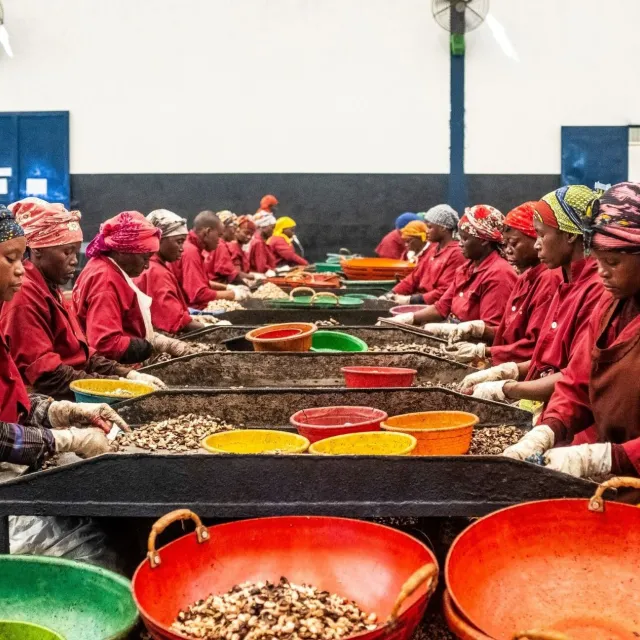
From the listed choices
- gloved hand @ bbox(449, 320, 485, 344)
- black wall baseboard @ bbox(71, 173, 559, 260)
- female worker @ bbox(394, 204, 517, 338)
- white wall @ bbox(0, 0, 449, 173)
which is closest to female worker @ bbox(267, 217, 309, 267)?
black wall baseboard @ bbox(71, 173, 559, 260)

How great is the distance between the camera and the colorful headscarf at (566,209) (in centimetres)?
326

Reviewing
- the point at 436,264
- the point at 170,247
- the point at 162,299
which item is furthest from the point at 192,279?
the point at 436,264

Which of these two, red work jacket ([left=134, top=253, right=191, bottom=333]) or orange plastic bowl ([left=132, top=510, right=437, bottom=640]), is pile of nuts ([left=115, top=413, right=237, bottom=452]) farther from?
red work jacket ([left=134, top=253, right=191, bottom=333])

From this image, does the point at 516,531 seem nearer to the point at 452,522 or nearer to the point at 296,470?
the point at 452,522

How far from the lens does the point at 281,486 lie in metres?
2.13

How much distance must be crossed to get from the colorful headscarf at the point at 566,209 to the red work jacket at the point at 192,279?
442cm

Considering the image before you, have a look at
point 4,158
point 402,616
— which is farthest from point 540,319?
point 4,158

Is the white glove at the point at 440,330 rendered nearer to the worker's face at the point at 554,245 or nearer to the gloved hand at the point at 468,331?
the gloved hand at the point at 468,331

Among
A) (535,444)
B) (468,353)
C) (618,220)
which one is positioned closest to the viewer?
(618,220)

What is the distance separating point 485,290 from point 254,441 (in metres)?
3.04

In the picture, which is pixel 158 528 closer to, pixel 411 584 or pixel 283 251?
pixel 411 584

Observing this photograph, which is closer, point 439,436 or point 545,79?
point 439,436

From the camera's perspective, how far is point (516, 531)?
188 centimetres

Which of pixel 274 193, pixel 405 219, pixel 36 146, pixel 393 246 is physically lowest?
pixel 393 246
